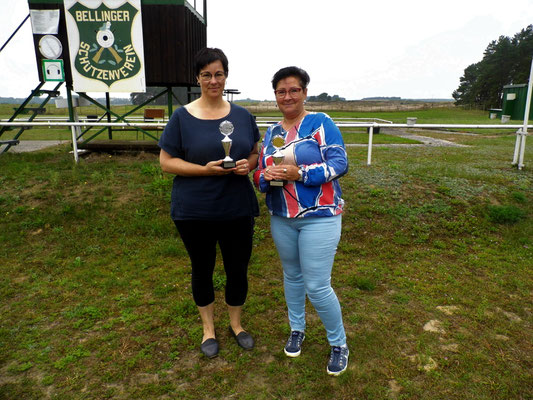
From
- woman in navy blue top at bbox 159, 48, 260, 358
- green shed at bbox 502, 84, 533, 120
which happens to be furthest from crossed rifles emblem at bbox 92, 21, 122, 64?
green shed at bbox 502, 84, 533, 120

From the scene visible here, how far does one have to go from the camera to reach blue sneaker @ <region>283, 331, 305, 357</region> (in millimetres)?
3018

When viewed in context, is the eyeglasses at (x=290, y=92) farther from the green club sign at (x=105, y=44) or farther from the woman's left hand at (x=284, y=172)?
the green club sign at (x=105, y=44)

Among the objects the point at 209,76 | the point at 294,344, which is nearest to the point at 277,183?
the point at 209,76

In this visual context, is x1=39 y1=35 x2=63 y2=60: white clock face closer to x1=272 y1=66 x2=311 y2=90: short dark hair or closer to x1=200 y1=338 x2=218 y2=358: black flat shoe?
x1=272 y1=66 x2=311 y2=90: short dark hair

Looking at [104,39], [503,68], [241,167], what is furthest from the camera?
[503,68]

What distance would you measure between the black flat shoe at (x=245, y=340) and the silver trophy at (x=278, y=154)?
54.1 inches

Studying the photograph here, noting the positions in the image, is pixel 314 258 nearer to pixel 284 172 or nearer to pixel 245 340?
pixel 284 172

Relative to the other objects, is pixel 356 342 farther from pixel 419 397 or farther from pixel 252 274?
pixel 252 274

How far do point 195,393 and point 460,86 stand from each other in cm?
8995

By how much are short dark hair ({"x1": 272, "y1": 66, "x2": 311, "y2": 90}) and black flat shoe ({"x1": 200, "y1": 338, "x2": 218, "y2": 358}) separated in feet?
6.71

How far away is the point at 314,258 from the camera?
2.66 metres

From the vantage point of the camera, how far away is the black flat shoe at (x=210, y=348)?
119 inches

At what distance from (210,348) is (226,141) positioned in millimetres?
1645

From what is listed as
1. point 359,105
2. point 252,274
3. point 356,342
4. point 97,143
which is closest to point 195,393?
point 356,342
